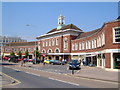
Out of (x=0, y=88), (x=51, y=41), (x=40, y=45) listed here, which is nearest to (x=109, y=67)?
(x=0, y=88)

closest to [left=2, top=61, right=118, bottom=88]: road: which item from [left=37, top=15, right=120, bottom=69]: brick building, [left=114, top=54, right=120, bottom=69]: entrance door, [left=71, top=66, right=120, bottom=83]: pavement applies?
[left=71, top=66, right=120, bottom=83]: pavement

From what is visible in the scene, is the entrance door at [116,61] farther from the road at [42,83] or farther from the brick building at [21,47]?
the brick building at [21,47]

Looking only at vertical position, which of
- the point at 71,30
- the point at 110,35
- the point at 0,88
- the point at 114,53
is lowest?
the point at 0,88

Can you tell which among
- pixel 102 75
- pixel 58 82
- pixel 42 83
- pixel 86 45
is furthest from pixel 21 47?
pixel 42 83

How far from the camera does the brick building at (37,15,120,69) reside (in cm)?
2577

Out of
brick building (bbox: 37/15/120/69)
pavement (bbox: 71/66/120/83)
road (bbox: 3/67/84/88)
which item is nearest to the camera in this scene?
road (bbox: 3/67/84/88)

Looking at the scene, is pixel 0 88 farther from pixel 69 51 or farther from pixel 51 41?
pixel 51 41

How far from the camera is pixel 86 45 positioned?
4678cm

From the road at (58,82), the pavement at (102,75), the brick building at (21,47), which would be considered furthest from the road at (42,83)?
the brick building at (21,47)

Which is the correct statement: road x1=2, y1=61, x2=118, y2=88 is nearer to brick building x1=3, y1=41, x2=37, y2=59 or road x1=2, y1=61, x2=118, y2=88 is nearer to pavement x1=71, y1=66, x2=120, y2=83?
pavement x1=71, y1=66, x2=120, y2=83

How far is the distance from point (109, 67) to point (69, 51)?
32.2 metres

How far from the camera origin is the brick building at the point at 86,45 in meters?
25.8

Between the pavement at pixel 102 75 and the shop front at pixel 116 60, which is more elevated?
the shop front at pixel 116 60

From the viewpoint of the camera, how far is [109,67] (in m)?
26.1
